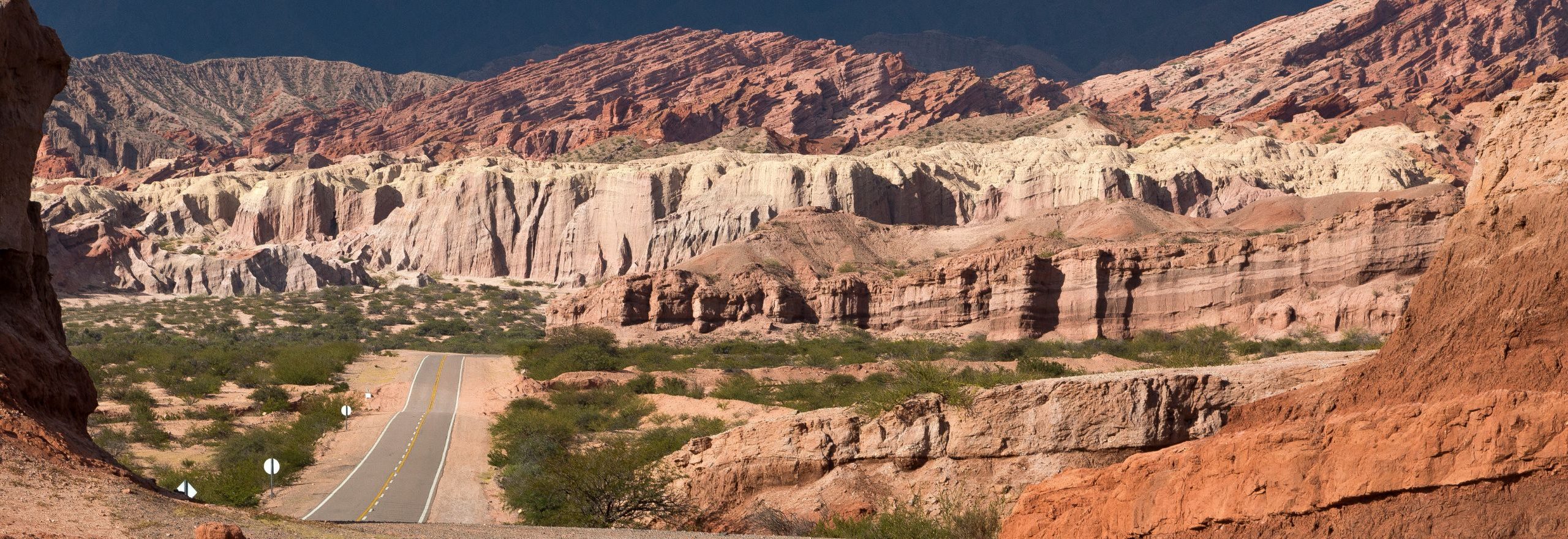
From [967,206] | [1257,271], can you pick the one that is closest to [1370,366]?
[1257,271]

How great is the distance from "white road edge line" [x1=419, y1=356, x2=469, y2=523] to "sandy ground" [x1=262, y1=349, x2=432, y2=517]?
209 cm

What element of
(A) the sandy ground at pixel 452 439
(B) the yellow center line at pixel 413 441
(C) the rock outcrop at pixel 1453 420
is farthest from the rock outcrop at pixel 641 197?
(C) the rock outcrop at pixel 1453 420

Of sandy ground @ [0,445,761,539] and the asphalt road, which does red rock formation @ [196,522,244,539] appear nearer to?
sandy ground @ [0,445,761,539]

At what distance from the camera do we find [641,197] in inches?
4584

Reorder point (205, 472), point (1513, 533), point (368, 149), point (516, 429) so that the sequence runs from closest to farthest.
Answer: point (1513, 533), point (205, 472), point (516, 429), point (368, 149)

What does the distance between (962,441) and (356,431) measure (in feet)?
95.1

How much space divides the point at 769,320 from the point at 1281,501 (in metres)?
61.0

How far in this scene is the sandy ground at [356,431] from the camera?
103 feet

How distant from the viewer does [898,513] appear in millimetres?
20203

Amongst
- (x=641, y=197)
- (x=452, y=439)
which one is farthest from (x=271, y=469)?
(x=641, y=197)

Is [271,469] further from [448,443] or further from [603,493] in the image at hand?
[448,443]

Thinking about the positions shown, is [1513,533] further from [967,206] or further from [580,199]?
[580,199]

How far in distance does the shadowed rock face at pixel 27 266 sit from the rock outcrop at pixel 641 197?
8700 cm

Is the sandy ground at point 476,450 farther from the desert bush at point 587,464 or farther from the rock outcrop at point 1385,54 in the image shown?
the rock outcrop at point 1385,54
